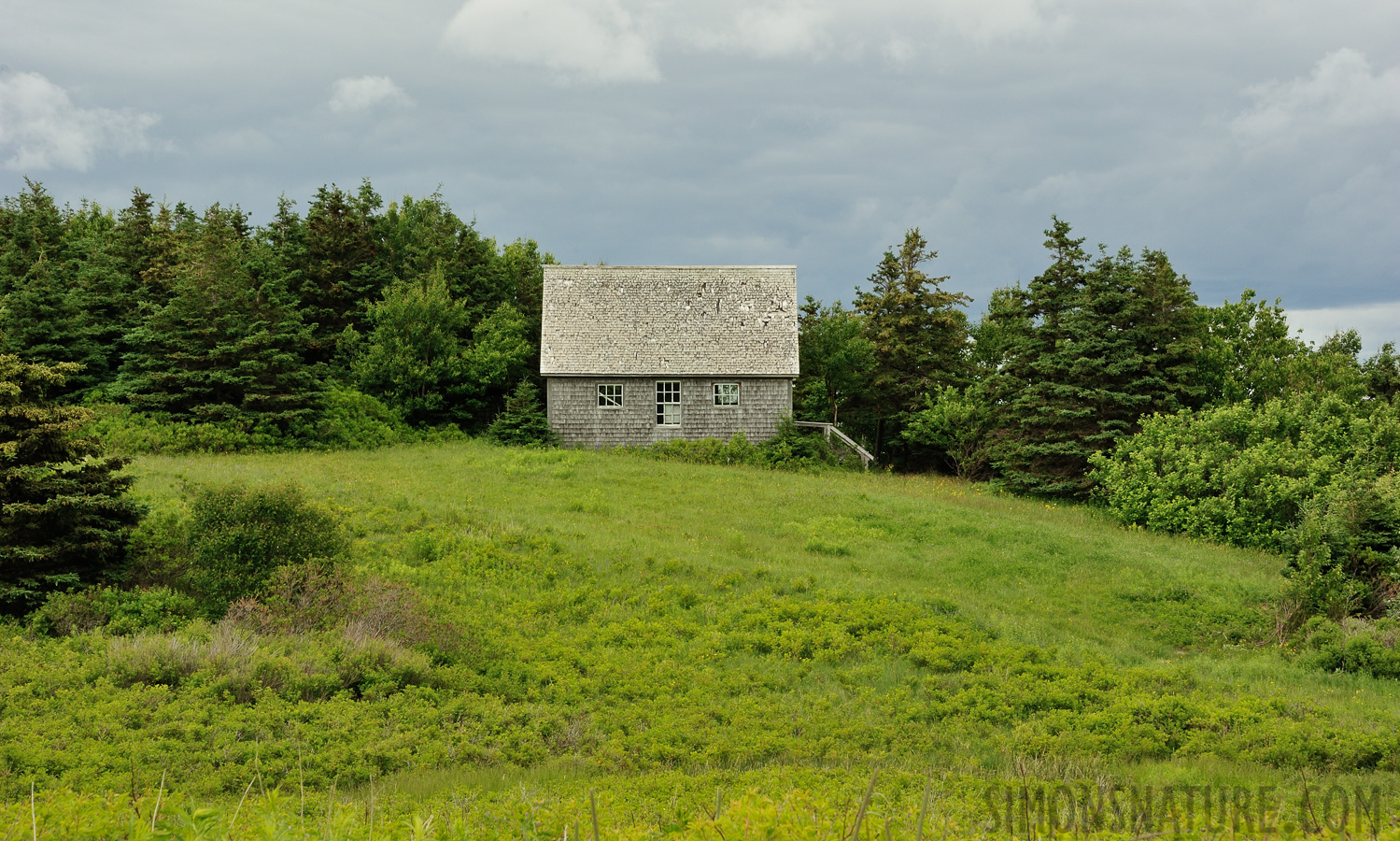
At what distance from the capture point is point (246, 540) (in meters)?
13.4

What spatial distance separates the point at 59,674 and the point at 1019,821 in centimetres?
1055

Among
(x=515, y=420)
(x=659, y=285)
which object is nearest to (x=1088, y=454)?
(x=659, y=285)

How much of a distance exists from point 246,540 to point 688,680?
7.16 metres

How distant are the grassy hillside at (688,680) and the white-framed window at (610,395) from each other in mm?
15576

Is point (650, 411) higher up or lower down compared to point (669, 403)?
lower down

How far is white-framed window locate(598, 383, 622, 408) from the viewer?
119 feet

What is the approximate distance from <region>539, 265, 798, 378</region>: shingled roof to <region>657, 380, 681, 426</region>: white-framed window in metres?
0.60

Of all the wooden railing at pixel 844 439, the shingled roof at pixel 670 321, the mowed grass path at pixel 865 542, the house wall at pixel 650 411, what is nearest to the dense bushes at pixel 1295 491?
the mowed grass path at pixel 865 542

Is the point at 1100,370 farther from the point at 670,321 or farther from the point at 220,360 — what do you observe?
the point at 220,360

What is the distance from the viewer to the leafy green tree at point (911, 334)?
41.2 m

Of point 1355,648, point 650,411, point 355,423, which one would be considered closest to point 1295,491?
point 1355,648

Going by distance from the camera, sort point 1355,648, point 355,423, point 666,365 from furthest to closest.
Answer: point 666,365 → point 355,423 → point 1355,648

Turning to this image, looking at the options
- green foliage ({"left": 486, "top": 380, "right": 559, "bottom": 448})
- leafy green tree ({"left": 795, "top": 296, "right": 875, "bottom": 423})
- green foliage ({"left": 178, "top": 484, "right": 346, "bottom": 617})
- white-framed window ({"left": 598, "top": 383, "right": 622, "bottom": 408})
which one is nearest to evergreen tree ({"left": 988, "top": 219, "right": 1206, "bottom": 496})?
leafy green tree ({"left": 795, "top": 296, "right": 875, "bottom": 423})

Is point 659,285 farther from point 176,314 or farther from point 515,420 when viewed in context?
point 176,314
